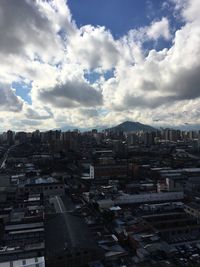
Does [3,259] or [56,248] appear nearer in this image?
[3,259]

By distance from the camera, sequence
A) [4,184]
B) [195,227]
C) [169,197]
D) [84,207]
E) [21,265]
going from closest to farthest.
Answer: [21,265]
[195,227]
[84,207]
[169,197]
[4,184]

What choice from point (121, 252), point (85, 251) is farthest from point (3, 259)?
point (121, 252)

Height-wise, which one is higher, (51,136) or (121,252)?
(51,136)

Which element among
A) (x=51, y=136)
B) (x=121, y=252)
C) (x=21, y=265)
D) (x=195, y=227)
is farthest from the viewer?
(x=51, y=136)

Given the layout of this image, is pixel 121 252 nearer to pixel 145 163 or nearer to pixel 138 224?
pixel 138 224

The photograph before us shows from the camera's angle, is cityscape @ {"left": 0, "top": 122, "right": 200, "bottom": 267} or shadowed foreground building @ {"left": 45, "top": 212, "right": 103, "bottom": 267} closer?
shadowed foreground building @ {"left": 45, "top": 212, "right": 103, "bottom": 267}

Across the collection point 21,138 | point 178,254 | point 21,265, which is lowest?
point 178,254

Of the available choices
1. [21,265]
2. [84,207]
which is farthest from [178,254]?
[84,207]

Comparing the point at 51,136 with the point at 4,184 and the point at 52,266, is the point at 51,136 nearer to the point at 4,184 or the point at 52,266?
the point at 4,184

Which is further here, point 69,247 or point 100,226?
point 100,226

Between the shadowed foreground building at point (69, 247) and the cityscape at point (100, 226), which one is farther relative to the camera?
the cityscape at point (100, 226)
